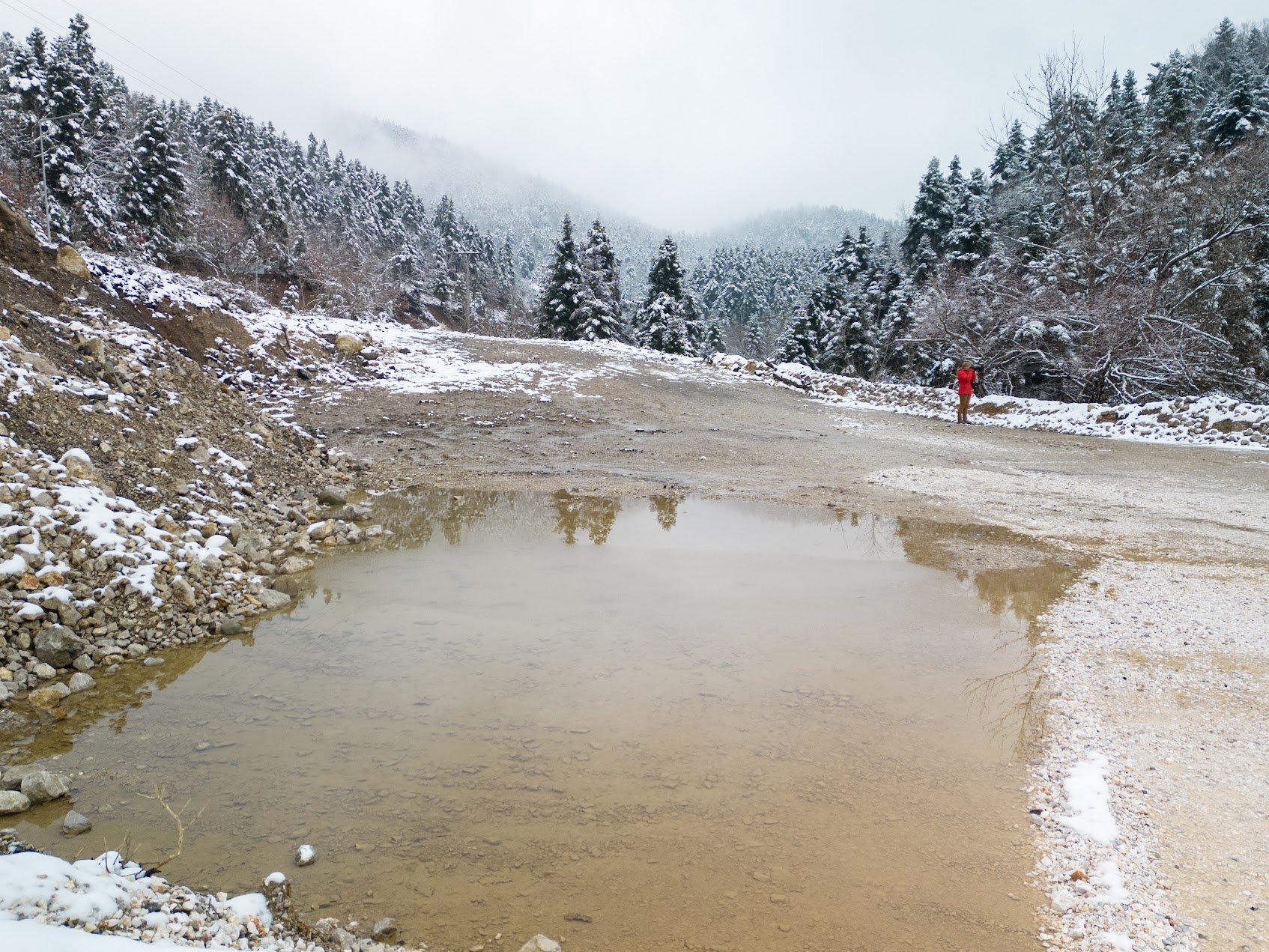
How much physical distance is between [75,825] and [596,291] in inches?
1524

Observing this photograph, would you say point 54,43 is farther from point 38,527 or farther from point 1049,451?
point 1049,451

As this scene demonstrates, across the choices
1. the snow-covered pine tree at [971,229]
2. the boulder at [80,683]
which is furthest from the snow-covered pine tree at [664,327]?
the boulder at [80,683]

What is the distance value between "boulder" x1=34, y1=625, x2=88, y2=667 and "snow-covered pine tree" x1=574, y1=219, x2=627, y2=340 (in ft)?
113

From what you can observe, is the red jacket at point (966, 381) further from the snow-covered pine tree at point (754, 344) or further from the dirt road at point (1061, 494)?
the snow-covered pine tree at point (754, 344)

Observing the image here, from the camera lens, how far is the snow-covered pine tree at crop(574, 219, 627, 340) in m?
38.8

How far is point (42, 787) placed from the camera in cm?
312

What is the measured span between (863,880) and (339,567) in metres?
5.42

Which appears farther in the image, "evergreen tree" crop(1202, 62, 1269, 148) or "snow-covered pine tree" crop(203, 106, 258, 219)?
"snow-covered pine tree" crop(203, 106, 258, 219)

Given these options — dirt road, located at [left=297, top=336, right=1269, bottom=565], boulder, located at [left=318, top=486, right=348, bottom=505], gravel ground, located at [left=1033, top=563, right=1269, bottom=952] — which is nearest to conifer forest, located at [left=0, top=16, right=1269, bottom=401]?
dirt road, located at [left=297, top=336, right=1269, bottom=565]

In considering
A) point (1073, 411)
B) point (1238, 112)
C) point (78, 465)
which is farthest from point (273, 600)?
point (1238, 112)

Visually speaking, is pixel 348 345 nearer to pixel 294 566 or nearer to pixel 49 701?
pixel 294 566

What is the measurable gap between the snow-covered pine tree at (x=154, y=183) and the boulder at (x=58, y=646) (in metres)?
40.1

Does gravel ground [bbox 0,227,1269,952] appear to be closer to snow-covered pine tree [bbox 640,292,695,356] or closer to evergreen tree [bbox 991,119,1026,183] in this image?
snow-covered pine tree [bbox 640,292,695,356]

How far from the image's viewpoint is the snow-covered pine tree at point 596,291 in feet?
127
